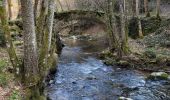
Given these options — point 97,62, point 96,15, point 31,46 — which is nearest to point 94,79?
point 97,62

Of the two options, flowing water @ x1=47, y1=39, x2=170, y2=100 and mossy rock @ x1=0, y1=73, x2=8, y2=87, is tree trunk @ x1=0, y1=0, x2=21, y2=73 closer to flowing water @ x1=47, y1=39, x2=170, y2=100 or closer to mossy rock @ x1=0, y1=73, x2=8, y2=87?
mossy rock @ x1=0, y1=73, x2=8, y2=87

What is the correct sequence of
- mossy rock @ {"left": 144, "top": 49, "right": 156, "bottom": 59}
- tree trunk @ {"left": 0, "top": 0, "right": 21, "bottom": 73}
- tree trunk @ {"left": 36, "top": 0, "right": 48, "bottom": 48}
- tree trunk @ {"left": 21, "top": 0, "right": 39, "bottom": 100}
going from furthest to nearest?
mossy rock @ {"left": 144, "top": 49, "right": 156, "bottom": 59}, tree trunk @ {"left": 36, "top": 0, "right": 48, "bottom": 48}, tree trunk @ {"left": 0, "top": 0, "right": 21, "bottom": 73}, tree trunk @ {"left": 21, "top": 0, "right": 39, "bottom": 100}

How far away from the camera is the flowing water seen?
13.1m

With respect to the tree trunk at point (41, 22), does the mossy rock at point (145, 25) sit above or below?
below

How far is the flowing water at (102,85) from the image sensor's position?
13148 millimetres

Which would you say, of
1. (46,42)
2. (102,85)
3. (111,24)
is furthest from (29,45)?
(111,24)

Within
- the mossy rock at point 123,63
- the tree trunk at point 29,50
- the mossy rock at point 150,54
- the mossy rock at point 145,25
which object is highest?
the tree trunk at point 29,50

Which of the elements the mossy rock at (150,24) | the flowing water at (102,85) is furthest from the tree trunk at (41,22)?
the mossy rock at (150,24)

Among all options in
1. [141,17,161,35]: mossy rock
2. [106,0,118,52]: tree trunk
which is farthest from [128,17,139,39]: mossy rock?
[106,0,118,52]: tree trunk

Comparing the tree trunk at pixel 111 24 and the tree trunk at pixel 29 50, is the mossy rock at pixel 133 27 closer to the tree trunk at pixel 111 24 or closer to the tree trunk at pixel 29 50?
the tree trunk at pixel 111 24

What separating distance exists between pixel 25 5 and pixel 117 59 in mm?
11006

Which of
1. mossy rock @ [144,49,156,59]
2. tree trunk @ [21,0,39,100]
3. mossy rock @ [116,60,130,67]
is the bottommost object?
mossy rock @ [116,60,130,67]

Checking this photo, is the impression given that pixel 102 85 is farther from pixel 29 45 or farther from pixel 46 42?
pixel 29 45

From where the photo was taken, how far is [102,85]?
15234mm
